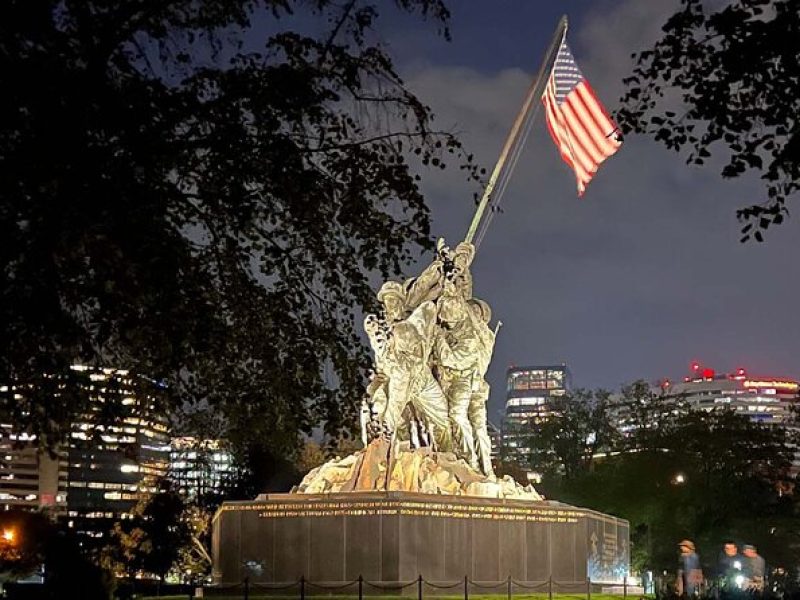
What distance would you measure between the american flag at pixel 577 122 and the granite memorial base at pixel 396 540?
8.20 metres

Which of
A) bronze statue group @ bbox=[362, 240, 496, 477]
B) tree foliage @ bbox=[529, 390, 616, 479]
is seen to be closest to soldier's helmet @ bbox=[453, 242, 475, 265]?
bronze statue group @ bbox=[362, 240, 496, 477]

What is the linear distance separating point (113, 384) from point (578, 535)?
56.0ft

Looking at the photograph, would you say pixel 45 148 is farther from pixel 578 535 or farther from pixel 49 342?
pixel 578 535

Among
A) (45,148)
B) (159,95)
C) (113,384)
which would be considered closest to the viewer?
(45,148)

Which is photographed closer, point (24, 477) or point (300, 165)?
point (300, 165)

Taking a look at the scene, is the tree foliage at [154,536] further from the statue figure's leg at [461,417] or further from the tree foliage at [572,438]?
the statue figure's leg at [461,417]

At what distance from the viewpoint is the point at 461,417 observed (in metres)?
30.6

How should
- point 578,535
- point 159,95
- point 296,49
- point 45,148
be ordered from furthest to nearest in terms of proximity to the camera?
point 578,535 < point 296,49 < point 159,95 < point 45,148

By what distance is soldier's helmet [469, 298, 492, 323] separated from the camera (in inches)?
1225

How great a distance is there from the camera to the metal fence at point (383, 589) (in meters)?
25.2

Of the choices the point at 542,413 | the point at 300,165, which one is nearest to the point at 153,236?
the point at 300,165

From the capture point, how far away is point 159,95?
1176 centimetres

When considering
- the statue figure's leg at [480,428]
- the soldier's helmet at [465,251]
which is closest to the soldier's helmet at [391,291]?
the soldier's helmet at [465,251]

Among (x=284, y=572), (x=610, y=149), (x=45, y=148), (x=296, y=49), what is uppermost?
(x=610, y=149)
